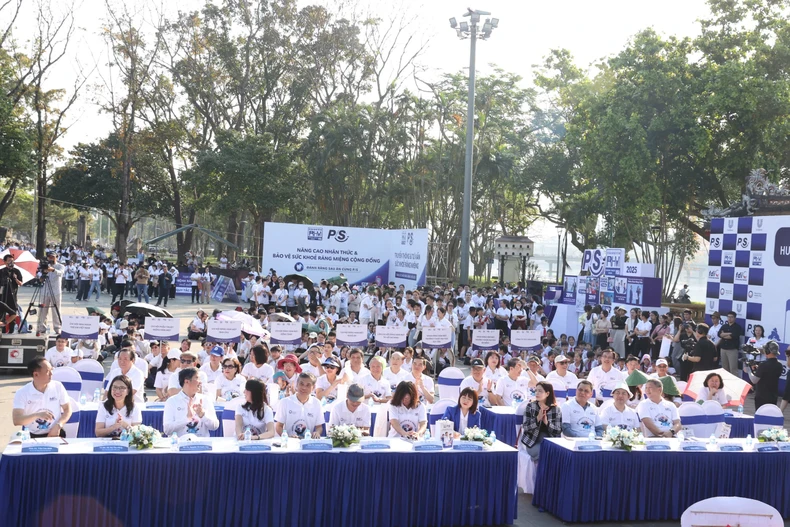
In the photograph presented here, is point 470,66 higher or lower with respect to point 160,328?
higher

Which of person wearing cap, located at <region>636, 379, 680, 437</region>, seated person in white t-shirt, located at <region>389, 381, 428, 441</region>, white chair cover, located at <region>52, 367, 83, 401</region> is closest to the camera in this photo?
seated person in white t-shirt, located at <region>389, 381, 428, 441</region>

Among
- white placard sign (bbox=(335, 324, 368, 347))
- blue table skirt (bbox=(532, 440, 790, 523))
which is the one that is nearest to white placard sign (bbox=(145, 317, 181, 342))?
white placard sign (bbox=(335, 324, 368, 347))

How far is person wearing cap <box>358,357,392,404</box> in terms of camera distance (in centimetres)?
1008

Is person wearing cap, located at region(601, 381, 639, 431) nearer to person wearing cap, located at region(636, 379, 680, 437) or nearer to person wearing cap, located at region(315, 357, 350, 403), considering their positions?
person wearing cap, located at region(636, 379, 680, 437)

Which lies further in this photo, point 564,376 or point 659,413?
point 564,376

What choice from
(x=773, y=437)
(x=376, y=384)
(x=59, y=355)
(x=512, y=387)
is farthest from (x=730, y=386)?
(x=59, y=355)

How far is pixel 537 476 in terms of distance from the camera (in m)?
8.32

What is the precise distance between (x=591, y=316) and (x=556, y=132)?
2444cm

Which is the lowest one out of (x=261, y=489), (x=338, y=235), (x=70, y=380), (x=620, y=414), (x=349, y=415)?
(x=261, y=489)

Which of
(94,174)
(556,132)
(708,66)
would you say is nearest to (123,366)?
(708,66)

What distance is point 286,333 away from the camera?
15.8 meters

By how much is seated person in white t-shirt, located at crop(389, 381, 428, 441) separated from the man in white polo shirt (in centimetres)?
326

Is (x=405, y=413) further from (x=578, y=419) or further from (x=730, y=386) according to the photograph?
(x=730, y=386)

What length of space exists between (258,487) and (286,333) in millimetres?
8893
